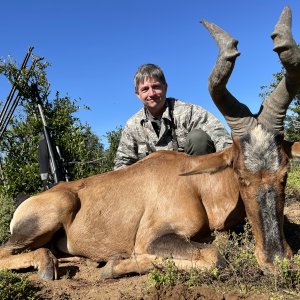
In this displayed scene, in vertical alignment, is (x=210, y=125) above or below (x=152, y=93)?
below

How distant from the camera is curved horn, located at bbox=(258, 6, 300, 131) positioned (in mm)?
4211

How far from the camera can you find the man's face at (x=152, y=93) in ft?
23.3

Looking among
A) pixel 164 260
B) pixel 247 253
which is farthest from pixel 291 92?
pixel 164 260

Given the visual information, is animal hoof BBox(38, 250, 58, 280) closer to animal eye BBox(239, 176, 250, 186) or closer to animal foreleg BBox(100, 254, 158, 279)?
animal foreleg BBox(100, 254, 158, 279)

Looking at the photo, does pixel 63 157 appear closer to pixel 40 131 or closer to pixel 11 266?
pixel 40 131

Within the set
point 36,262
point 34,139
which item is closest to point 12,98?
point 34,139

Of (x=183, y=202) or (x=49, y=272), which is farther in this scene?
(x=183, y=202)

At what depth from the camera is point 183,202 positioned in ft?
16.7

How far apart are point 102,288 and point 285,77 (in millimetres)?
2865

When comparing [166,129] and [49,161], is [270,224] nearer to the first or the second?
[166,129]

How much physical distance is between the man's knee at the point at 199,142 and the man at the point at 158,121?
258 mm

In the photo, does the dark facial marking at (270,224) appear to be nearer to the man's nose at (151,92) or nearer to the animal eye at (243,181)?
the animal eye at (243,181)

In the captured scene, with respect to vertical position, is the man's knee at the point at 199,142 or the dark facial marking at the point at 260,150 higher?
the man's knee at the point at 199,142

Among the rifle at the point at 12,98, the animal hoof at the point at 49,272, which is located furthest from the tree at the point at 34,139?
the animal hoof at the point at 49,272
